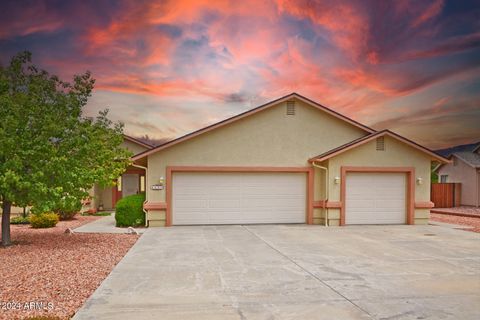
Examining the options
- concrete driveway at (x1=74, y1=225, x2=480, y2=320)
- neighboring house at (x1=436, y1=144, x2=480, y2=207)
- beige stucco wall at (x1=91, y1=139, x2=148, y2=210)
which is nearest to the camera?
concrete driveway at (x1=74, y1=225, x2=480, y2=320)

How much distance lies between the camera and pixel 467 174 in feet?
98.3

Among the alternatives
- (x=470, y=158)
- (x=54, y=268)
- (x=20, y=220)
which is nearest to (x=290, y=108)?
(x=54, y=268)

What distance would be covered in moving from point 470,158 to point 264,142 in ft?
69.6

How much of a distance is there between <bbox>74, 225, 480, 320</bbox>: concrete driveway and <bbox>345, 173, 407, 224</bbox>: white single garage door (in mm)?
3968

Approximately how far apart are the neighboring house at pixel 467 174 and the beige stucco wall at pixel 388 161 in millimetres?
11062

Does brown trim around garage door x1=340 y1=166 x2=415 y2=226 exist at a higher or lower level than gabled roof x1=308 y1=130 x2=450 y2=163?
lower

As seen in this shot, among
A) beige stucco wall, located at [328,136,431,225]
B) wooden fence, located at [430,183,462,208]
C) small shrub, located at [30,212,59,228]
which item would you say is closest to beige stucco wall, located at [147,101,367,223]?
beige stucco wall, located at [328,136,431,225]

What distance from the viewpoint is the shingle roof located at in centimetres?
2916

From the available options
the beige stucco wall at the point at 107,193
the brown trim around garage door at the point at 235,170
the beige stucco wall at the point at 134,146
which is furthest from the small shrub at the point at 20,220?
the beige stucco wall at the point at 134,146

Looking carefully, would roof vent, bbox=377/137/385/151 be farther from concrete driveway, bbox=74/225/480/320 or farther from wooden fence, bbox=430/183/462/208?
wooden fence, bbox=430/183/462/208

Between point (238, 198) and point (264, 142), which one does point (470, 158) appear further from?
point (238, 198)

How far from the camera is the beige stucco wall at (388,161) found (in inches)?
667

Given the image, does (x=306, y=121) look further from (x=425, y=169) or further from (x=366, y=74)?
(x=366, y=74)

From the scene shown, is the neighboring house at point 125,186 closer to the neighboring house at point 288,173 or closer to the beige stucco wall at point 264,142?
the neighboring house at point 288,173
